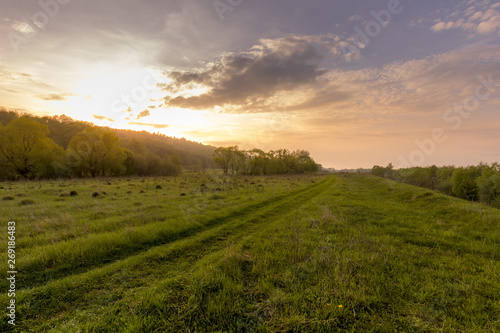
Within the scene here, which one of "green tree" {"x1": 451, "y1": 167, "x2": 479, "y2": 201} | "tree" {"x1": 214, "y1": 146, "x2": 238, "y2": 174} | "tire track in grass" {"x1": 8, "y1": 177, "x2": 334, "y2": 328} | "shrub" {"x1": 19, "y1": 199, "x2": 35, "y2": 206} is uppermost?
"tree" {"x1": 214, "y1": 146, "x2": 238, "y2": 174}

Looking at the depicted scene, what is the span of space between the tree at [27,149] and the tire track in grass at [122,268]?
51.4m

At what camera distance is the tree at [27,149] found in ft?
122

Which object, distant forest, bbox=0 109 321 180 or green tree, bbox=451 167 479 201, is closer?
distant forest, bbox=0 109 321 180

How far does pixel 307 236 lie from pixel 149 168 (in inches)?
2964

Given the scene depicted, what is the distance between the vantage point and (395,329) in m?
3.74

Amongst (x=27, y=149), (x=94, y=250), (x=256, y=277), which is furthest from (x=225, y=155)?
(x=256, y=277)

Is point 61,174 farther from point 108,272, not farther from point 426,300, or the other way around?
point 426,300

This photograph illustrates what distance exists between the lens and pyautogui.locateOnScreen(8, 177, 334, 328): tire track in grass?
4.68 m

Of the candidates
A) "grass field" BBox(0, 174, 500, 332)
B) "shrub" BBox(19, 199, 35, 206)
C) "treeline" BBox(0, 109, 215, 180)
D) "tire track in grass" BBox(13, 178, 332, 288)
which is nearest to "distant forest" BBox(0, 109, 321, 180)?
"treeline" BBox(0, 109, 215, 180)

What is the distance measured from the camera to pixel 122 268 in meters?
6.37

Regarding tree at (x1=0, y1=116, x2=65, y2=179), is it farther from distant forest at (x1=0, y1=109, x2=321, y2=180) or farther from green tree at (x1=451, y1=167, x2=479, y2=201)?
green tree at (x1=451, y1=167, x2=479, y2=201)

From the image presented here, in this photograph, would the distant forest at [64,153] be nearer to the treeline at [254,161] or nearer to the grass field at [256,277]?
the treeline at [254,161]

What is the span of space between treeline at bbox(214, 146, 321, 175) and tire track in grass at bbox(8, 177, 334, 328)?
7672 centimetres

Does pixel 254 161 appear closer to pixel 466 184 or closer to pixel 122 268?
pixel 466 184
